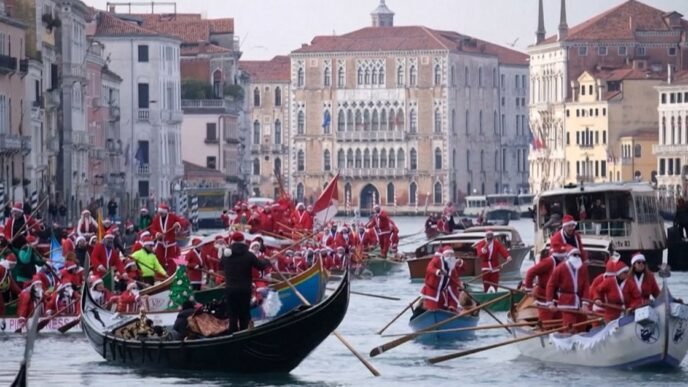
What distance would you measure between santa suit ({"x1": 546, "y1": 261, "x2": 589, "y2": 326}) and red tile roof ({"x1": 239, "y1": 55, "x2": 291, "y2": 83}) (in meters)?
116

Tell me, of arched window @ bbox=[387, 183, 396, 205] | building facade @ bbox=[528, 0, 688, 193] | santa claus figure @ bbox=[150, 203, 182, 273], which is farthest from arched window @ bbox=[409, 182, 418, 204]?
santa claus figure @ bbox=[150, 203, 182, 273]

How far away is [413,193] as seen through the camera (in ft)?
441

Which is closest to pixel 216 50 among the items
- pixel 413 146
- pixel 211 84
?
pixel 211 84

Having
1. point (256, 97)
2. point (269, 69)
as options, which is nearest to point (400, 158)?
point (256, 97)

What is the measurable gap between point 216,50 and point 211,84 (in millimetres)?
1961

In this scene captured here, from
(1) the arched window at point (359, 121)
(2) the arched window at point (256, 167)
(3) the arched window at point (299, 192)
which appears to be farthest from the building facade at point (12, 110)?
(2) the arched window at point (256, 167)

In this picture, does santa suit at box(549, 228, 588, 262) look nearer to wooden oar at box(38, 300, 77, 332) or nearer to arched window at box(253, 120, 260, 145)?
wooden oar at box(38, 300, 77, 332)

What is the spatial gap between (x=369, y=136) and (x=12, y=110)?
7318 centimetres

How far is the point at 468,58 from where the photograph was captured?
452 ft

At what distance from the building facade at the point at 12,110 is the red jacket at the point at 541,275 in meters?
35.0

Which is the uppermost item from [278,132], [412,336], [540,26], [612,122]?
[540,26]

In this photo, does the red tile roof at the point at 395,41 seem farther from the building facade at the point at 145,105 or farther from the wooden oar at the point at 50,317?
the wooden oar at the point at 50,317

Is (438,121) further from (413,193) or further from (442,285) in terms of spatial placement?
(442,285)

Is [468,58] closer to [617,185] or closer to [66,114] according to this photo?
[66,114]
